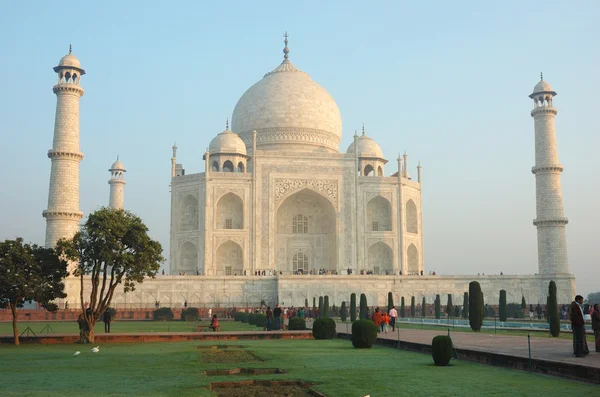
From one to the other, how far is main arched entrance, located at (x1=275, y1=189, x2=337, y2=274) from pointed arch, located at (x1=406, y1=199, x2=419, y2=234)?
4.70 m

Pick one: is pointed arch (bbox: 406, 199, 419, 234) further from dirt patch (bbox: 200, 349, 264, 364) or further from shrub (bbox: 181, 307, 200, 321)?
dirt patch (bbox: 200, 349, 264, 364)

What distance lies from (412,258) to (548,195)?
28.4 ft

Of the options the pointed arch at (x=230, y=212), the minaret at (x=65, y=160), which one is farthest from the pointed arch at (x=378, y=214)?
the minaret at (x=65, y=160)

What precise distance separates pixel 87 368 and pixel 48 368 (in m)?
0.60

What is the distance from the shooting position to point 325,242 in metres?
39.7

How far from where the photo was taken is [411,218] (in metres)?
40.6

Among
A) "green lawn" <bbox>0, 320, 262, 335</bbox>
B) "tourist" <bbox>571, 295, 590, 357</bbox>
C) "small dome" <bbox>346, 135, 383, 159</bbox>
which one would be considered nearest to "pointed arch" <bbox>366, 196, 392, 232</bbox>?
"small dome" <bbox>346, 135, 383, 159</bbox>

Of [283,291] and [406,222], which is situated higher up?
[406,222]

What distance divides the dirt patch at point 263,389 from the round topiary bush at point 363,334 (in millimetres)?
5214

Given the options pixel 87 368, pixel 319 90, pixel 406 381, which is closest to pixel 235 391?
pixel 406 381

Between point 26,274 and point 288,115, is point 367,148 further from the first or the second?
point 26,274

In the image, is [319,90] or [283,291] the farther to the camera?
[319,90]

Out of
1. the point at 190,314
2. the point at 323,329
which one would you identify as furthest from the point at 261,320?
the point at 190,314

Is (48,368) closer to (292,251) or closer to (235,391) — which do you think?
(235,391)
